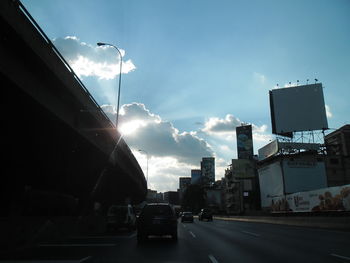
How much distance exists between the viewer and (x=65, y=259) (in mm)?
11320

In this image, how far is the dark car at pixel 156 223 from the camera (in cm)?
1764

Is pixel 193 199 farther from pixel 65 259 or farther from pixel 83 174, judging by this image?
pixel 65 259

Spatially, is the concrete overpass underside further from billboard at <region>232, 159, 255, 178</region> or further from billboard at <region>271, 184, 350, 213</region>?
billboard at <region>232, 159, 255, 178</region>

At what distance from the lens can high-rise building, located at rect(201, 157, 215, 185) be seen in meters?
151

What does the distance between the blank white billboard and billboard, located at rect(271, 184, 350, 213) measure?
13.4 m

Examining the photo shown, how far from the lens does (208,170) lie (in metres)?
153

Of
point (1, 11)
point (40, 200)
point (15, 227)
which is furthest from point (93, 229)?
point (1, 11)

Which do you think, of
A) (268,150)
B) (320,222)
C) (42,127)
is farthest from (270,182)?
(42,127)

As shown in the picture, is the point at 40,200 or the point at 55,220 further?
the point at 40,200

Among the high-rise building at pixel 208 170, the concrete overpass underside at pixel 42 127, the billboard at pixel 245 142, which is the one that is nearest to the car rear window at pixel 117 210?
the concrete overpass underside at pixel 42 127

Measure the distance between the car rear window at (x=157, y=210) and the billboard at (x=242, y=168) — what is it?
73706 millimetres

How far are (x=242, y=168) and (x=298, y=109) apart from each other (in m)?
28.3

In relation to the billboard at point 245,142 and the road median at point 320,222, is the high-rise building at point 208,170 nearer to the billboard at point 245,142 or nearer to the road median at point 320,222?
the billboard at point 245,142

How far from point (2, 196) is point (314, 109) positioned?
5230 centimetres
